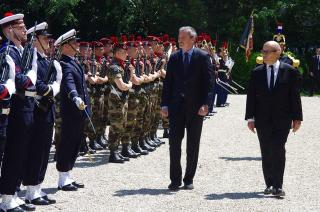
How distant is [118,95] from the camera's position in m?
11.2

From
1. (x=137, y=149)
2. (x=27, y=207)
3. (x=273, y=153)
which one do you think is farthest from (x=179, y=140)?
(x=137, y=149)

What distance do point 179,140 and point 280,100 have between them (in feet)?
4.61

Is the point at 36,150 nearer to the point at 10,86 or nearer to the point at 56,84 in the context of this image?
the point at 56,84

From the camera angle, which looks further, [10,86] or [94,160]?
[94,160]

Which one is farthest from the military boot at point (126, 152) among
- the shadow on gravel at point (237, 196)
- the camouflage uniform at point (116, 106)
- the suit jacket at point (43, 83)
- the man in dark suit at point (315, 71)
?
the man in dark suit at point (315, 71)

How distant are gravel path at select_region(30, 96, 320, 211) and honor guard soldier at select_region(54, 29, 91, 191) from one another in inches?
10.2

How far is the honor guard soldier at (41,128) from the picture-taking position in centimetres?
804

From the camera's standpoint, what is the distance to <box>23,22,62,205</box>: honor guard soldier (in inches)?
316

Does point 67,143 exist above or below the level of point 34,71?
below

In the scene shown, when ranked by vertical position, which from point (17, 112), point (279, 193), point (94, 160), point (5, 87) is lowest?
point (94, 160)

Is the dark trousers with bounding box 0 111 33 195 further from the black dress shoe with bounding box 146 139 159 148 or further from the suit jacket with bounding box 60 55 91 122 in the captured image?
the black dress shoe with bounding box 146 139 159 148

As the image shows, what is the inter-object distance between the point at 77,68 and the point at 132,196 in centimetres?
183

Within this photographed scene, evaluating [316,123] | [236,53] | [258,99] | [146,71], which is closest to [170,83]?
[258,99]

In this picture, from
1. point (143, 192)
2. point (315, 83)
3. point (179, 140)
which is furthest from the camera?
point (315, 83)
